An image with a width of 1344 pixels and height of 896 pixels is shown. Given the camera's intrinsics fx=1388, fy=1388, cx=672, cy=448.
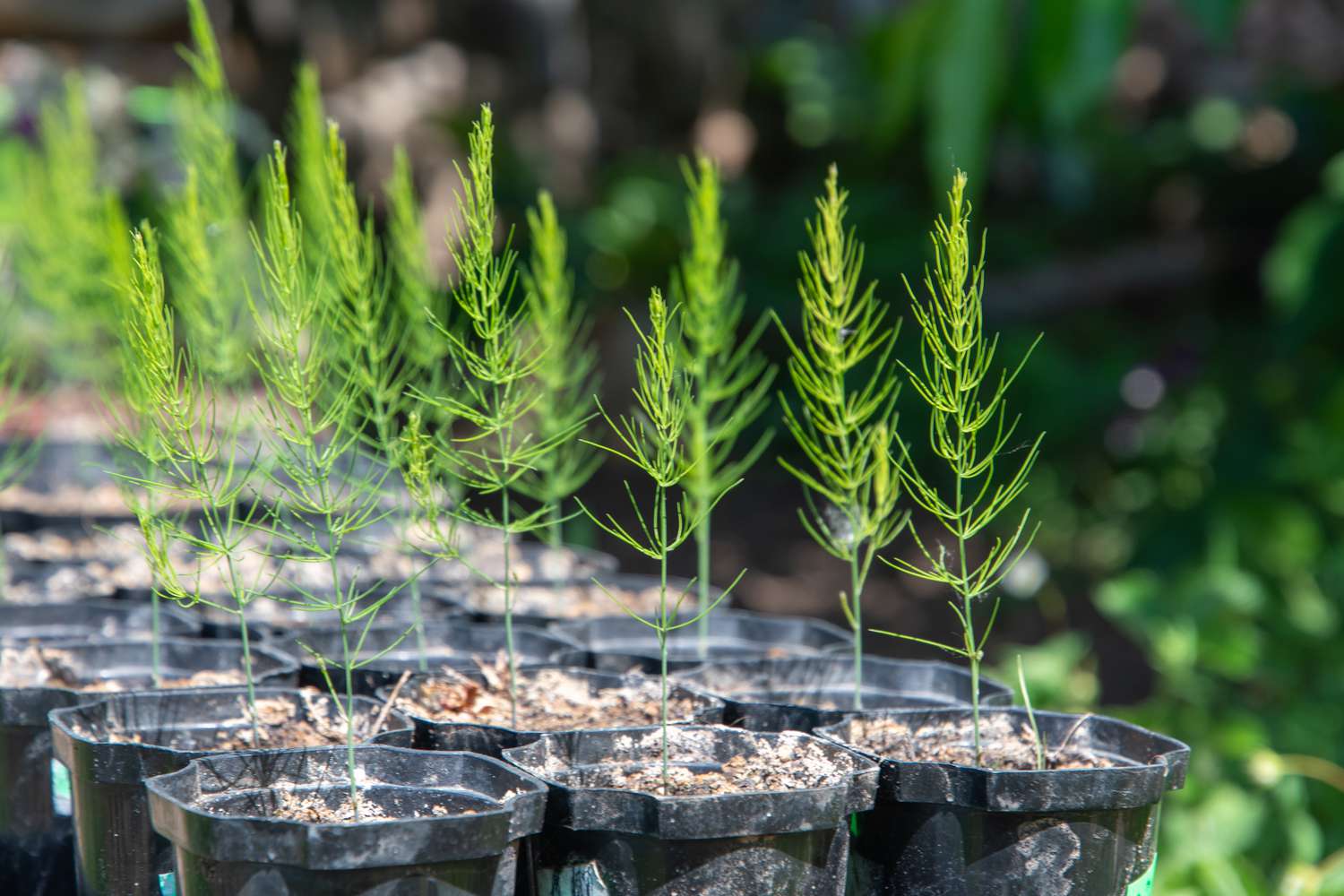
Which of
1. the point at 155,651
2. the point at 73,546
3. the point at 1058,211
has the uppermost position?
the point at 1058,211

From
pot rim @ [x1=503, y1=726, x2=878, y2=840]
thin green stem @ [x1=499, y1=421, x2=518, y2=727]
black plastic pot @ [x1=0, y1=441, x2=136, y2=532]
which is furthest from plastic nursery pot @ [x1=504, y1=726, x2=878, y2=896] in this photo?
black plastic pot @ [x1=0, y1=441, x2=136, y2=532]

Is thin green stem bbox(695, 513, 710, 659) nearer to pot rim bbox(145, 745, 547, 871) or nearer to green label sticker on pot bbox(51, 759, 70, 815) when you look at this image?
pot rim bbox(145, 745, 547, 871)

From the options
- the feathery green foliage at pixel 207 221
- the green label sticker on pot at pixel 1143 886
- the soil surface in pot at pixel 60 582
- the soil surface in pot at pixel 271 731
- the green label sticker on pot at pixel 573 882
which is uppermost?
the feathery green foliage at pixel 207 221

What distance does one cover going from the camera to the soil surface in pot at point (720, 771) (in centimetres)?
114

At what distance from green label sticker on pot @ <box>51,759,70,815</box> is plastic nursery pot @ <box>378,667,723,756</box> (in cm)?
31

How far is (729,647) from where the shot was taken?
5.72ft

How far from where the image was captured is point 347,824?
971 millimetres

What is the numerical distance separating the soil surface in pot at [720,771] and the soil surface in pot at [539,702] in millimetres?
94

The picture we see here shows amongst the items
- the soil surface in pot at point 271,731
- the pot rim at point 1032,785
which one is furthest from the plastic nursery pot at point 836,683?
the soil surface in pot at point 271,731

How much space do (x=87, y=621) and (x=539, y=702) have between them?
0.70 m

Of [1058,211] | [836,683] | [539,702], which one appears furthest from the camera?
[1058,211]

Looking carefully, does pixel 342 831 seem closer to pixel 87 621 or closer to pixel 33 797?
pixel 33 797

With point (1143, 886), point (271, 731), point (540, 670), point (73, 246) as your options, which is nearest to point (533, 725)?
point (540, 670)

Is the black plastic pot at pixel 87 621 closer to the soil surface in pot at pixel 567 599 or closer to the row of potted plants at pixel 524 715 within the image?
the row of potted plants at pixel 524 715
